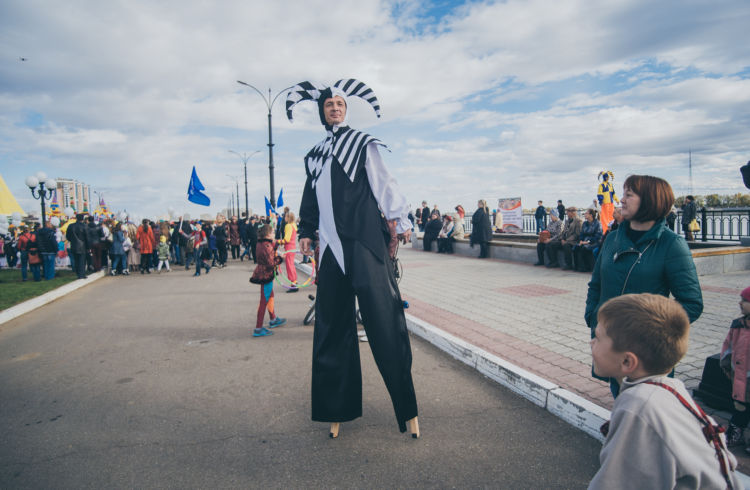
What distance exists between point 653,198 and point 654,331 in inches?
48.0

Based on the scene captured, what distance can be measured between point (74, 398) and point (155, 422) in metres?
1.16

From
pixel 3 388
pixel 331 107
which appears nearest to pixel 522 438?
pixel 331 107

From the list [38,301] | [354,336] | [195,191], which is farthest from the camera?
[195,191]

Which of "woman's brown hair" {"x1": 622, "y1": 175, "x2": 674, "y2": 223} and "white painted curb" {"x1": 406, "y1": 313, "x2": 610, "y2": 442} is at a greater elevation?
"woman's brown hair" {"x1": 622, "y1": 175, "x2": 674, "y2": 223}

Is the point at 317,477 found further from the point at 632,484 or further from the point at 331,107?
the point at 331,107

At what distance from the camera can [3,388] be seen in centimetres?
435

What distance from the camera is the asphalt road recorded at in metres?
2.65

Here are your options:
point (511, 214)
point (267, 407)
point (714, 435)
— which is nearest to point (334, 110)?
point (267, 407)

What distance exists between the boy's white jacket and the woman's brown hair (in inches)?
51.7

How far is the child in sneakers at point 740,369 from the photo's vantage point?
8.91ft

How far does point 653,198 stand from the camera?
2.38m

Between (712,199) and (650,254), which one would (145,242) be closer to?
(650,254)

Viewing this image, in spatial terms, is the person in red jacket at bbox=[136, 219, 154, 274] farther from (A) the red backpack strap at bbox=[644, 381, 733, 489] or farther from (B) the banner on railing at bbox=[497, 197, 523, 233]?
(B) the banner on railing at bbox=[497, 197, 523, 233]

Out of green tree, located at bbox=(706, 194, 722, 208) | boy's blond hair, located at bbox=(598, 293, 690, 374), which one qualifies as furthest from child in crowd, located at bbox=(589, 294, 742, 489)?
green tree, located at bbox=(706, 194, 722, 208)
